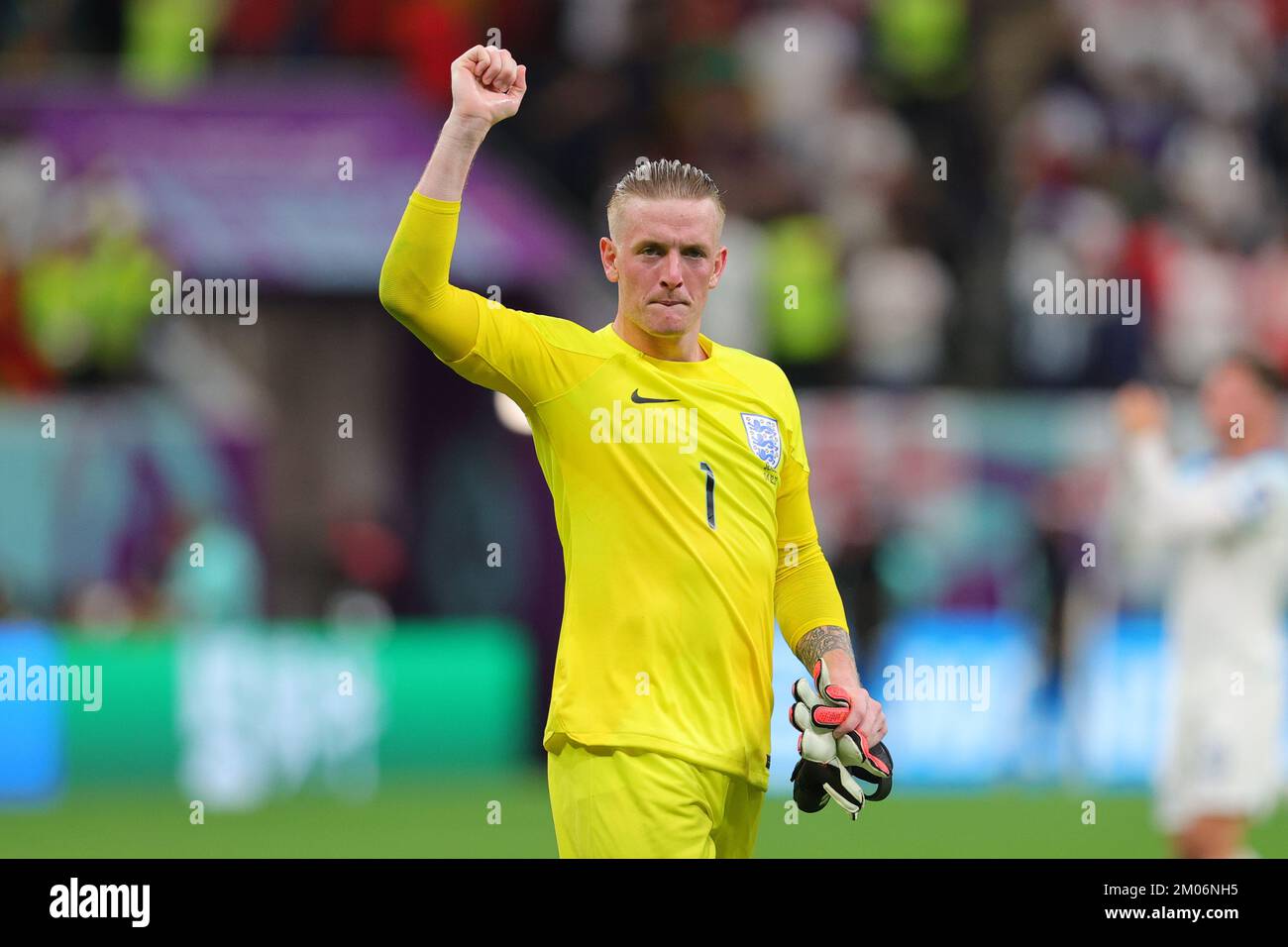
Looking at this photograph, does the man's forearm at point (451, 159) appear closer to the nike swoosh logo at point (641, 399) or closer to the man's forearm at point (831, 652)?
the nike swoosh logo at point (641, 399)

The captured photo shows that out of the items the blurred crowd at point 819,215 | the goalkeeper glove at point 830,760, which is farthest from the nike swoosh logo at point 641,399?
the blurred crowd at point 819,215

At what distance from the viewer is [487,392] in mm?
17906

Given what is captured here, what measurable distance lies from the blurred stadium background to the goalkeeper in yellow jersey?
23.5 feet

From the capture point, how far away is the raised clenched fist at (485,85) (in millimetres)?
5250

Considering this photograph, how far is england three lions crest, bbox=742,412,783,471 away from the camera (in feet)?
18.8

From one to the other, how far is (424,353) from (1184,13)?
858 cm

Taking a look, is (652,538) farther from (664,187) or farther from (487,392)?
(487,392)

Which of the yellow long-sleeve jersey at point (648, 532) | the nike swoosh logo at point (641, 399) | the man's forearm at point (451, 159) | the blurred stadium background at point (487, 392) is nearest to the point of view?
the man's forearm at point (451, 159)

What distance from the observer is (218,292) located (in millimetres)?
17000

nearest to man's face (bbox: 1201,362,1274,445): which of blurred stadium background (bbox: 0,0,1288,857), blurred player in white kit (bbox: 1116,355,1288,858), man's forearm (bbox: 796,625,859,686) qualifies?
blurred player in white kit (bbox: 1116,355,1288,858)

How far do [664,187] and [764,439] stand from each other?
719 millimetres

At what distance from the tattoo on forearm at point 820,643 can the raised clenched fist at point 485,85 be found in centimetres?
161

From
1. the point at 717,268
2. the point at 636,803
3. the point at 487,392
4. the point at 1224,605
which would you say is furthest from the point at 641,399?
the point at 487,392
